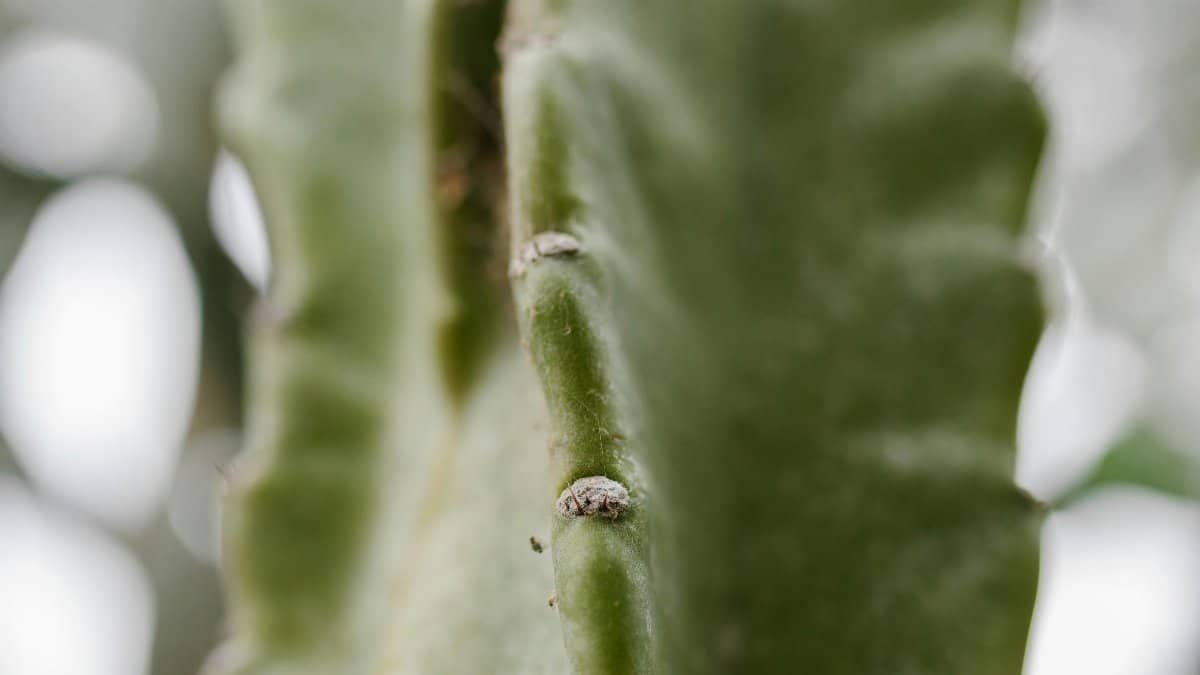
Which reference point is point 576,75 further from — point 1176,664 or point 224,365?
point 1176,664

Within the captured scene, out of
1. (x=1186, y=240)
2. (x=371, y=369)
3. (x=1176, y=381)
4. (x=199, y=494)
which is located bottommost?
(x=371, y=369)

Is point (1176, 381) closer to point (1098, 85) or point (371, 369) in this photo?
point (1098, 85)

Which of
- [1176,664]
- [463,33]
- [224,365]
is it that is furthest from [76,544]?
[1176,664]

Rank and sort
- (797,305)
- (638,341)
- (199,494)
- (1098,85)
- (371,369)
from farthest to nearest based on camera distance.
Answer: (1098,85) < (199,494) < (371,369) < (797,305) < (638,341)

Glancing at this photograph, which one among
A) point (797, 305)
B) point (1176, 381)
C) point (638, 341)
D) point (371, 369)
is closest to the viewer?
point (638, 341)

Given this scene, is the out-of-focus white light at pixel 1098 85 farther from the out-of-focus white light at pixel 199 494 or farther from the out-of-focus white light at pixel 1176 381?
the out-of-focus white light at pixel 199 494

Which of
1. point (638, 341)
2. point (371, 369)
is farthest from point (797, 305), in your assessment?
point (371, 369)

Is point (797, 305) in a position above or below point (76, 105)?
below
